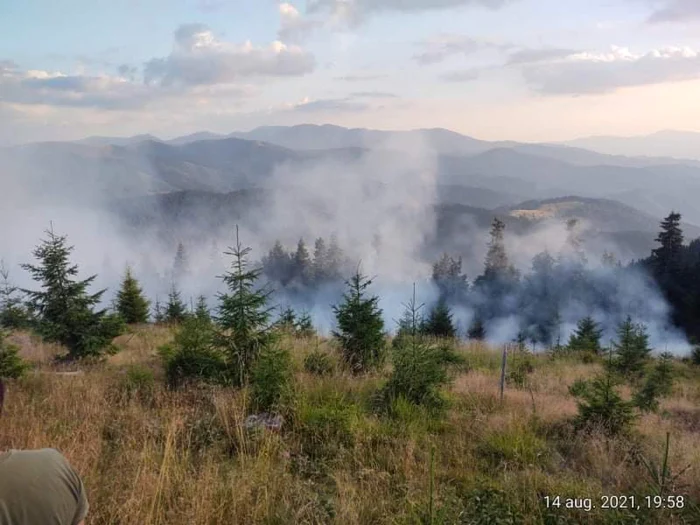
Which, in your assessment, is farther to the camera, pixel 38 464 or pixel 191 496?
pixel 191 496

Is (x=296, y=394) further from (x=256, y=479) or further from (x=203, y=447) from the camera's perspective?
(x=256, y=479)

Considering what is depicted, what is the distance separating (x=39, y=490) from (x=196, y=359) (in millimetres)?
4848

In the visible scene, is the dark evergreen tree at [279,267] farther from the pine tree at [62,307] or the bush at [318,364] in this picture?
the bush at [318,364]

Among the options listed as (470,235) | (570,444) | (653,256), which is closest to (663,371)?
(570,444)

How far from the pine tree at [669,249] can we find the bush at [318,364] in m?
52.3

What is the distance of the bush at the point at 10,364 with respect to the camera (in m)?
6.12

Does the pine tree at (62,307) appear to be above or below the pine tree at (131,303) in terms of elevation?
above

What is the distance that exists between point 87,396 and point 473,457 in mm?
4334

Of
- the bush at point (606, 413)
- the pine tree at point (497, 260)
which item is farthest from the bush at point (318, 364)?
the pine tree at point (497, 260)

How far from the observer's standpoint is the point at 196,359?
6539 millimetres

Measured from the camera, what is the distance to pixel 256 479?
11.8 feet

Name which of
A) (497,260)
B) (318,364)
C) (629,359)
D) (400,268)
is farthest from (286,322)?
(400,268)

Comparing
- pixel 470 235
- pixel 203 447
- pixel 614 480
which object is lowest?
pixel 470 235

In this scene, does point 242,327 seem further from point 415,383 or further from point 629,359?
point 629,359
